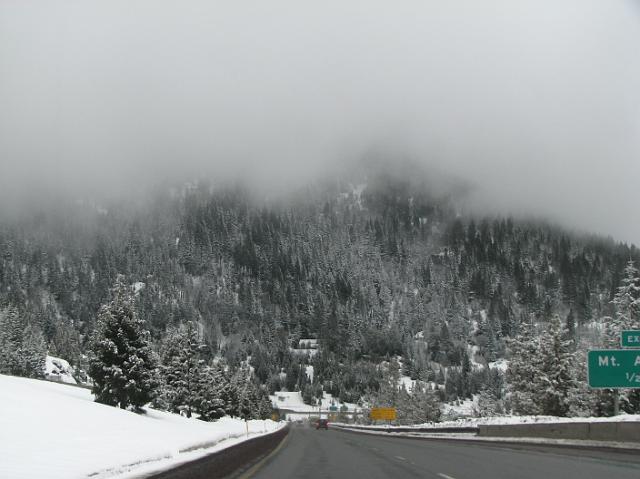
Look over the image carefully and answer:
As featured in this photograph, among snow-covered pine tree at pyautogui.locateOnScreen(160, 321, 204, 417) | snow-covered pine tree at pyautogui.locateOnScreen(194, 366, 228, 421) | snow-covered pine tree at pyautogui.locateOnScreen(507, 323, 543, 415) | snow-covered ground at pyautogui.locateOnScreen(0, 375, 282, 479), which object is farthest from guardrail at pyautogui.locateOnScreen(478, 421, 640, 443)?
snow-covered pine tree at pyautogui.locateOnScreen(194, 366, 228, 421)

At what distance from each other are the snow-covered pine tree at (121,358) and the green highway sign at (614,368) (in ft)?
116

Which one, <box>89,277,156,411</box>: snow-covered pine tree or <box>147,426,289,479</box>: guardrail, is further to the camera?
<box>89,277,156,411</box>: snow-covered pine tree

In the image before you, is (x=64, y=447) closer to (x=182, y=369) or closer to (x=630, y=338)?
(x=630, y=338)

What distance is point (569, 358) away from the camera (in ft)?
230

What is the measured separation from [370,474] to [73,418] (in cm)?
1052

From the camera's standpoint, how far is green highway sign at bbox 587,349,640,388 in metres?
28.7

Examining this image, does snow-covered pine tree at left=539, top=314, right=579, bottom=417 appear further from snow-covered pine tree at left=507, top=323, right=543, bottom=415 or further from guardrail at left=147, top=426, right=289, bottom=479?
guardrail at left=147, top=426, right=289, bottom=479

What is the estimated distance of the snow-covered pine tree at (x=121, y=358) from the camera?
50781 millimetres

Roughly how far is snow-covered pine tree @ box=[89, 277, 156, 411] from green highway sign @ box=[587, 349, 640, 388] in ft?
116

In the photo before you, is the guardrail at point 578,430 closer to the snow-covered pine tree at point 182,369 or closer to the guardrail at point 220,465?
the guardrail at point 220,465

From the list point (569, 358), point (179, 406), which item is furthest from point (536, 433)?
point (179, 406)

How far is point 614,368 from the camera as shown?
29.0 meters

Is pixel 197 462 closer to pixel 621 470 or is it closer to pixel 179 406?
pixel 621 470

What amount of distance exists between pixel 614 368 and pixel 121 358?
3784 centimetres
